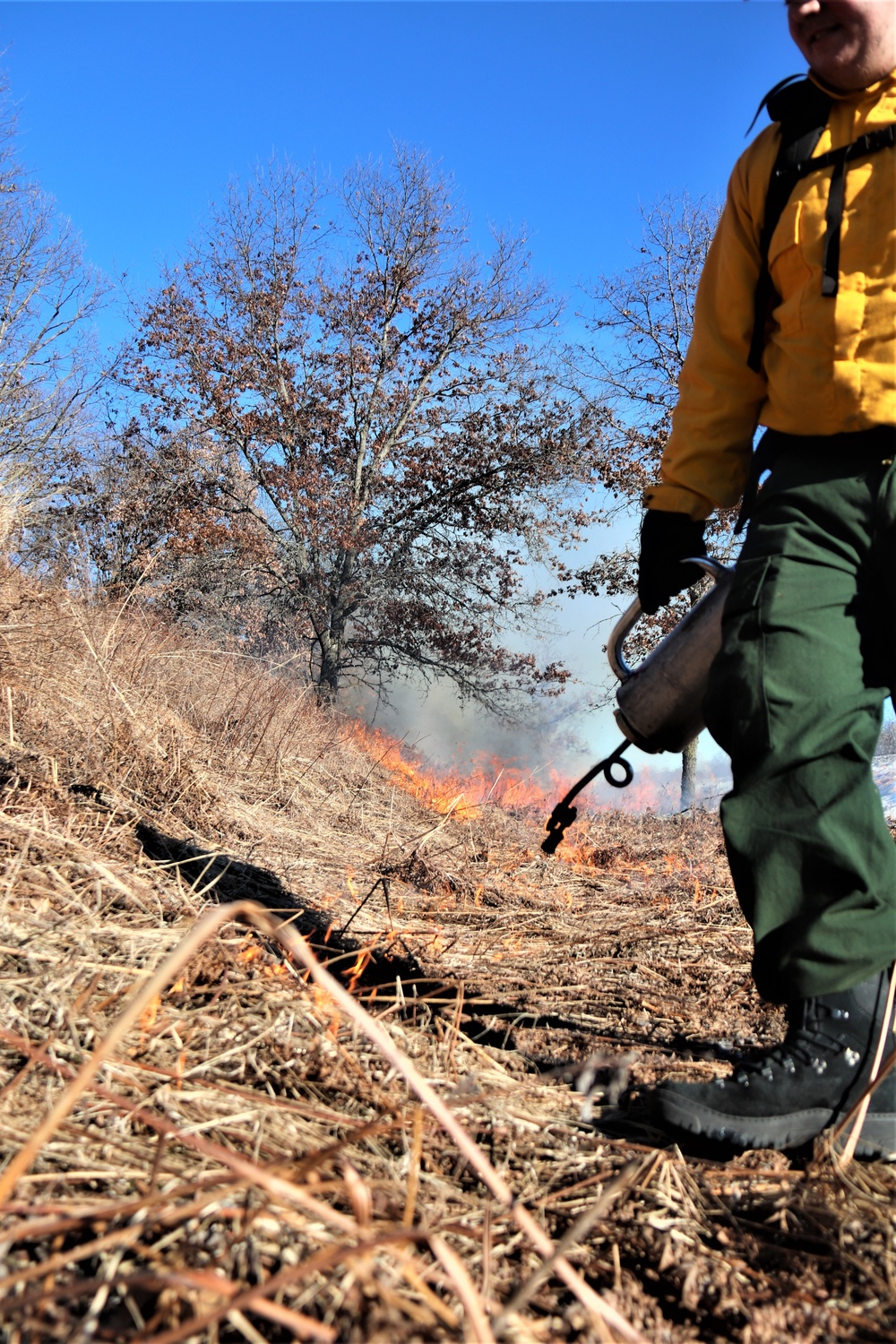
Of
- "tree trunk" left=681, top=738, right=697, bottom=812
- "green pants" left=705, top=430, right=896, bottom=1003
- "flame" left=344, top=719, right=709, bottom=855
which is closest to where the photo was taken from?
"green pants" left=705, top=430, right=896, bottom=1003

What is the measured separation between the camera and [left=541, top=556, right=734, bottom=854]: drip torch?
74.7 inches

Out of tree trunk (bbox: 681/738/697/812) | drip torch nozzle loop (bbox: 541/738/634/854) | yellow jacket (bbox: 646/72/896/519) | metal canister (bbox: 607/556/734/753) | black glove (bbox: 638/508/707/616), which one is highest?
yellow jacket (bbox: 646/72/896/519)

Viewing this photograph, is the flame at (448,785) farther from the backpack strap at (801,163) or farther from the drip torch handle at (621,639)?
the backpack strap at (801,163)

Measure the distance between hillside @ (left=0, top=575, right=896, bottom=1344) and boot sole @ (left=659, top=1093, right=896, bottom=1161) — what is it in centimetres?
3

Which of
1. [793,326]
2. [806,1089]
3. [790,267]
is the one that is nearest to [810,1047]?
[806,1089]

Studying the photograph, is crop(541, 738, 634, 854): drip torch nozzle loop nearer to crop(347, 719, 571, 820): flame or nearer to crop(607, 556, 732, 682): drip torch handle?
crop(607, 556, 732, 682): drip torch handle

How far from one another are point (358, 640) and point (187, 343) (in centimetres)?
627

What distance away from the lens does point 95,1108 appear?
1042 mm

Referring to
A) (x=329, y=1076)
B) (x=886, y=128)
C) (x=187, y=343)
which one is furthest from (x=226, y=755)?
(x=187, y=343)

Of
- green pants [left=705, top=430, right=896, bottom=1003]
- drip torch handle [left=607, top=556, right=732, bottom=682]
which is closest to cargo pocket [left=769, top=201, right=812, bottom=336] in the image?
green pants [left=705, top=430, right=896, bottom=1003]

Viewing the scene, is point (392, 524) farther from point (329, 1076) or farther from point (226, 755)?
point (329, 1076)

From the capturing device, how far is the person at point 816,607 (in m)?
1.36

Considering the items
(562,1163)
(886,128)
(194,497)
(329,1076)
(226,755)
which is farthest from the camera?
(194,497)

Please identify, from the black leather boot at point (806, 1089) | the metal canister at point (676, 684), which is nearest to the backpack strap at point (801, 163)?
the metal canister at point (676, 684)
